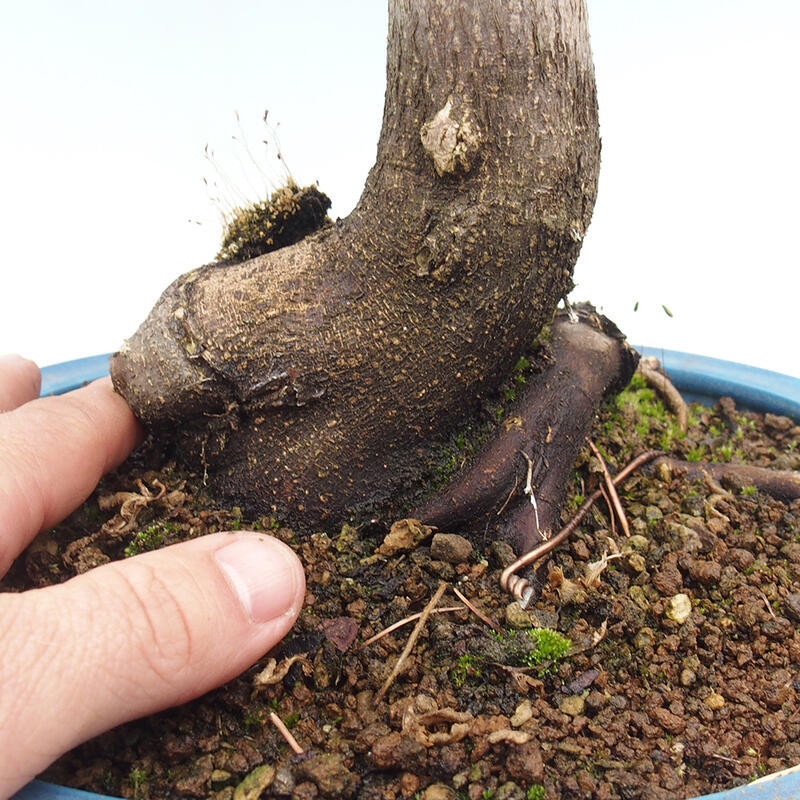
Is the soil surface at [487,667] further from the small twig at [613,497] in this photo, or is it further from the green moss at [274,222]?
the green moss at [274,222]

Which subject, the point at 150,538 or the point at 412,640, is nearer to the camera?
the point at 412,640

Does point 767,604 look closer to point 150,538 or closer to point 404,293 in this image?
point 404,293

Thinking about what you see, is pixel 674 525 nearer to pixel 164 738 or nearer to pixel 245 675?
pixel 245 675

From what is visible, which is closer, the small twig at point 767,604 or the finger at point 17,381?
the small twig at point 767,604

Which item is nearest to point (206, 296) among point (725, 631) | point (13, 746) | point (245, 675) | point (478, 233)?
point (478, 233)

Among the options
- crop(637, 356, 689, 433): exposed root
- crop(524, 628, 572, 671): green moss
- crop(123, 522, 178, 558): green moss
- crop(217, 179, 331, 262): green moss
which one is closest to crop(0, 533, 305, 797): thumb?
crop(123, 522, 178, 558): green moss

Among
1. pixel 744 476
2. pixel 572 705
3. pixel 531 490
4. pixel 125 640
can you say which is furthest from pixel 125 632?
pixel 744 476

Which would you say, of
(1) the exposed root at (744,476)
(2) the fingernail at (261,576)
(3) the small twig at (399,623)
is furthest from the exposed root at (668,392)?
(2) the fingernail at (261,576)
